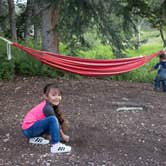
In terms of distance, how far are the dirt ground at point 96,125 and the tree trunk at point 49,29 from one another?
0.91 meters

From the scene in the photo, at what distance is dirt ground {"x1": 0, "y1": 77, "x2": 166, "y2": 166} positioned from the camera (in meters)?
3.93

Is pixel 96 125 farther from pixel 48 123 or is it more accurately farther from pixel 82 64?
pixel 82 64

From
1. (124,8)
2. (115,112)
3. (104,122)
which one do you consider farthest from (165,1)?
(104,122)

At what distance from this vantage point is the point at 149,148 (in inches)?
166

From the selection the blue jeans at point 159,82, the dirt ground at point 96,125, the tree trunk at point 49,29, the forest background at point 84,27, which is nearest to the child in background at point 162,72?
the blue jeans at point 159,82

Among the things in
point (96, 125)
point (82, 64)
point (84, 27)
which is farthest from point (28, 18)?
point (96, 125)

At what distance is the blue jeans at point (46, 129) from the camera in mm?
4012

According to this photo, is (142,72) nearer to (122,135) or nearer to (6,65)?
(6,65)

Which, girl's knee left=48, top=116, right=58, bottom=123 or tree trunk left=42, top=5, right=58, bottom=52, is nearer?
girl's knee left=48, top=116, right=58, bottom=123

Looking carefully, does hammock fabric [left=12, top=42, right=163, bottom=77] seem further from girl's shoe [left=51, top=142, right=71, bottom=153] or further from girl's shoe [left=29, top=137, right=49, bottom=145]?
girl's shoe [left=51, top=142, right=71, bottom=153]

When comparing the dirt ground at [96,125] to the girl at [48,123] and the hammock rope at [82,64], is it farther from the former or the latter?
the hammock rope at [82,64]

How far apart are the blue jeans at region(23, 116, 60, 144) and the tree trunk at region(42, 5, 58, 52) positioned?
3.75m

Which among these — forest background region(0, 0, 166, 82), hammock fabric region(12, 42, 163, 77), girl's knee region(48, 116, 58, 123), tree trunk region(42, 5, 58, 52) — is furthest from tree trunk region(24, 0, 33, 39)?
girl's knee region(48, 116, 58, 123)

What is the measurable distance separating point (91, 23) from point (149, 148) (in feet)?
9.53
